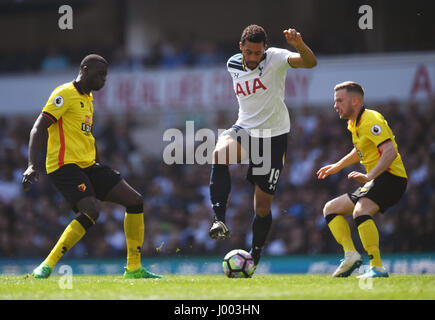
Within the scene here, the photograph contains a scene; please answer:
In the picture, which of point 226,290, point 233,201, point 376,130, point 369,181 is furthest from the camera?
point 233,201

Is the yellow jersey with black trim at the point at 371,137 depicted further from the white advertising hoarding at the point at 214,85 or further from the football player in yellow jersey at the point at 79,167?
the white advertising hoarding at the point at 214,85

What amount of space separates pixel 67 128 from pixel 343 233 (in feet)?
9.85

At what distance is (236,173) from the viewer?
1552 centimetres

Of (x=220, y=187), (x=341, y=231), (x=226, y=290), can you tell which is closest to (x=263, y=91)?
(x=220, y=187)

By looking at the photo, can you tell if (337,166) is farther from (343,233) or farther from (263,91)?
(263,91)

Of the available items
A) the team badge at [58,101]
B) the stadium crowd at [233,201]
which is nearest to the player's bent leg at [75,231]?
the team badge at [58,101]

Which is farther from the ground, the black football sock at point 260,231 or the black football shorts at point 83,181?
the black football shorts at point 83,181

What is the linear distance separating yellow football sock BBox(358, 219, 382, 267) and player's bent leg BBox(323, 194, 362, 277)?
0.32 meters

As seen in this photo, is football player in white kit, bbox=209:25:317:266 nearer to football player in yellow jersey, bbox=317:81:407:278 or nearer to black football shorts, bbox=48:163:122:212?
football player in yellow jersey, bbox=317:81:407:278

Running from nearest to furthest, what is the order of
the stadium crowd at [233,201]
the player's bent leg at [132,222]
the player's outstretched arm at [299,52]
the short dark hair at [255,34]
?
1. the player's outstretched arm at [299,52]
2. the short dark hair at [255,34]
3. the player's bent leg at [132,222]
4. the stadium crowd at [233,201]

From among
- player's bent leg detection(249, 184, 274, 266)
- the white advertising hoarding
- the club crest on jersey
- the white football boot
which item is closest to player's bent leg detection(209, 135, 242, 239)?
the club crest on jersey

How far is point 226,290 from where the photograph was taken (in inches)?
246

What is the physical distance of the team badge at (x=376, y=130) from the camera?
7270 millimetres

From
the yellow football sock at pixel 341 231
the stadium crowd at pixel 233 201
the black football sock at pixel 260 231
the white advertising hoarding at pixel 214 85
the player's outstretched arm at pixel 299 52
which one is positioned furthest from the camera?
the white advertising hoarding at pixel 214 85
